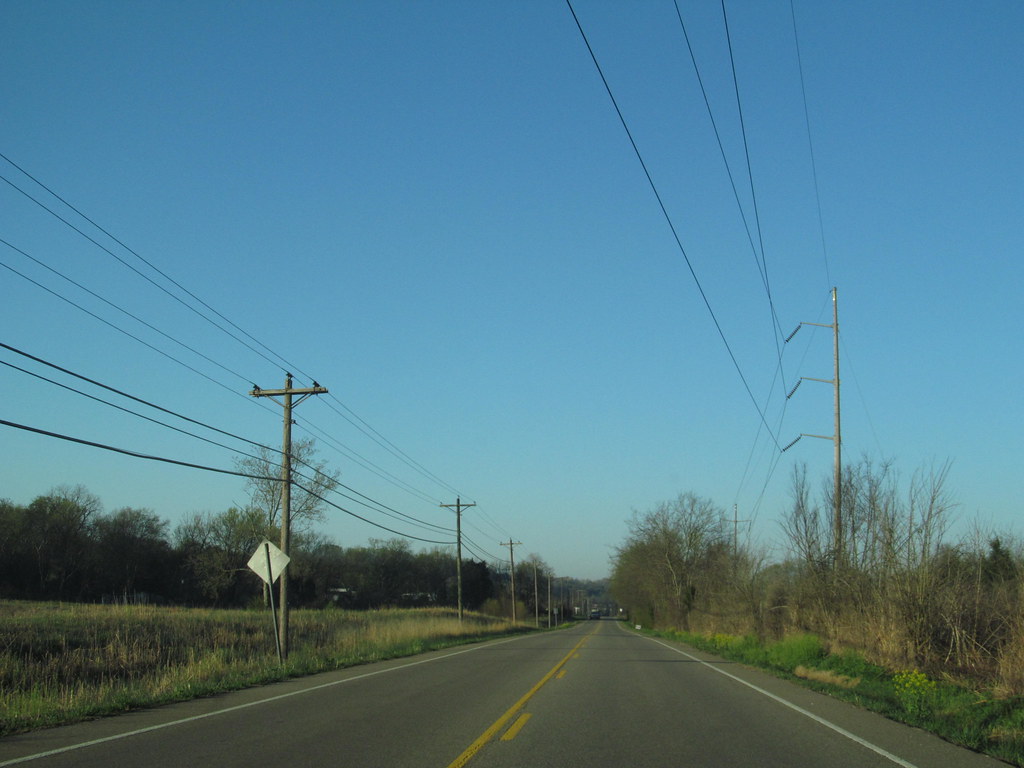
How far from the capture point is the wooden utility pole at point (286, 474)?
75.0ft

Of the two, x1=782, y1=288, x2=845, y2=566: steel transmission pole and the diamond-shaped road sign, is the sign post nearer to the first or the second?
the diamond-shaped road sign

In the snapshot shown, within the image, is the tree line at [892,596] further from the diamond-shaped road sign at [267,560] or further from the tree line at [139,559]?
the tree line at [139,559]

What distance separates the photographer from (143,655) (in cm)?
2241

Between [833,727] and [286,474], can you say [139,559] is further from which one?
[833,727]

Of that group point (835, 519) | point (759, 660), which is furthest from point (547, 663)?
point (835, 519)

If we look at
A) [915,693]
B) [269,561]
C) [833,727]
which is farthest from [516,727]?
[269,561]

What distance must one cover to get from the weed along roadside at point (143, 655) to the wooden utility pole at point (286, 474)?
113cm

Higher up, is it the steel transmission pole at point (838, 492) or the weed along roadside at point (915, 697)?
the steel transmission pole at point (838, 492)

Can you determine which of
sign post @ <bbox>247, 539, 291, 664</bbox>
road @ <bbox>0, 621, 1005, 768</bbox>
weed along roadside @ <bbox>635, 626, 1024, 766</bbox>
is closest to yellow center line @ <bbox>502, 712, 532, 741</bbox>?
road @ <bbox>0, 621, 1005, 768</bbox>

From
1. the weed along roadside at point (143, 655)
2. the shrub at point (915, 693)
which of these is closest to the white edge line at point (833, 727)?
the shrub at point (915, 693)

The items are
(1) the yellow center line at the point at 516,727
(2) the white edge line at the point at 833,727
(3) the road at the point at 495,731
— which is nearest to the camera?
(3) the road at the point at 495,731

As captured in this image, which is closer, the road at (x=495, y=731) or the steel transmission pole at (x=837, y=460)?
the road at (x=495, y=731)

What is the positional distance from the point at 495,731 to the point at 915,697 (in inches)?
292

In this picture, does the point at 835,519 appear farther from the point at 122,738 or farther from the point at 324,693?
the point at 122,738
